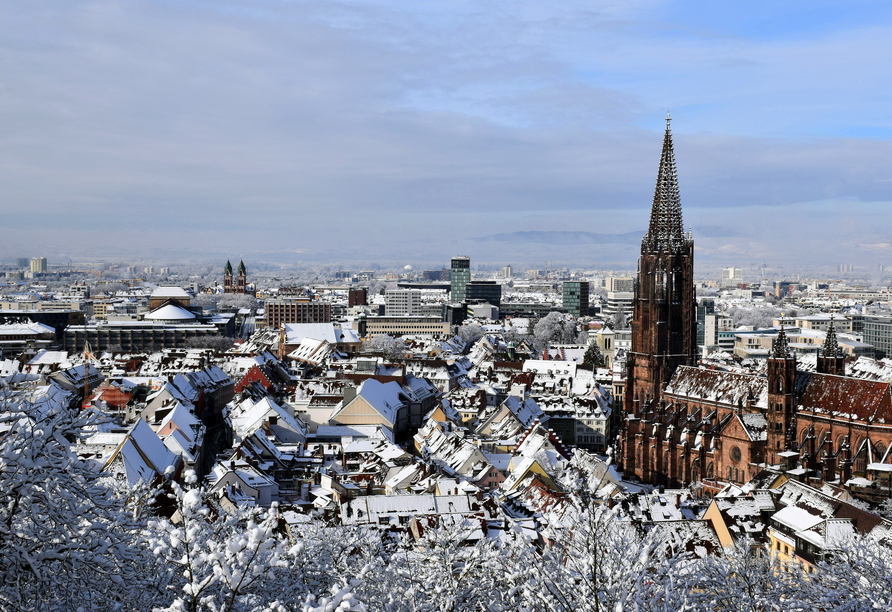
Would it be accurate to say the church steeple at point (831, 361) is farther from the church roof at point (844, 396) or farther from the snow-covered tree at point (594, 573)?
the snow-covered tree at point (594, 573)

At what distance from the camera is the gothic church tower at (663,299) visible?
8588cm

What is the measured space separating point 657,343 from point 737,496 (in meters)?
34.5

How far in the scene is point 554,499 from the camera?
177 ft

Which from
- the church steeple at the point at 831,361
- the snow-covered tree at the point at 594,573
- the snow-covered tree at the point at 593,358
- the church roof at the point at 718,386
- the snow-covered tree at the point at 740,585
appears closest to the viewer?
the snow-covered tree at the point at 594,573

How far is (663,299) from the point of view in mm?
85625

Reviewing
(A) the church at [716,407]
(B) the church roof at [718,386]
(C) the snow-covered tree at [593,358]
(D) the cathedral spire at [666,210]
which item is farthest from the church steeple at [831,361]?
(C) the snow-covered tree at [593,358]

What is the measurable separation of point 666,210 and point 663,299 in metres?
8.53

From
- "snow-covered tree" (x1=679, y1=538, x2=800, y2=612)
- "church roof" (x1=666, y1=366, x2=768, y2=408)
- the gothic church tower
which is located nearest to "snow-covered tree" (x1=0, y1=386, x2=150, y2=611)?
"snow-covered tree" (x1=679, y1=538, x2=800, y2=612)

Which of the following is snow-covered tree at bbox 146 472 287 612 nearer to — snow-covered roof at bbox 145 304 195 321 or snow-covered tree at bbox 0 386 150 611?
snow-covered tree at bbox 0 386 150 611

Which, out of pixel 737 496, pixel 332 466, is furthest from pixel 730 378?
pixel 332 466

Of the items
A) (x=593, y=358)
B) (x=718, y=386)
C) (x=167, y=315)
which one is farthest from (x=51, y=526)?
(x=167, y=315)

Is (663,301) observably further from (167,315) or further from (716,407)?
(167,315)

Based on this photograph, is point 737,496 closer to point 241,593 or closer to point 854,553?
point 854,553

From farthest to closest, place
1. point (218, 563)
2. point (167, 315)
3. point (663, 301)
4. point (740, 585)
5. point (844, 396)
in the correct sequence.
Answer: point (167, 315) < point (663, 301) < point (844, 396) < point (740, 585) < point (218, 563)
